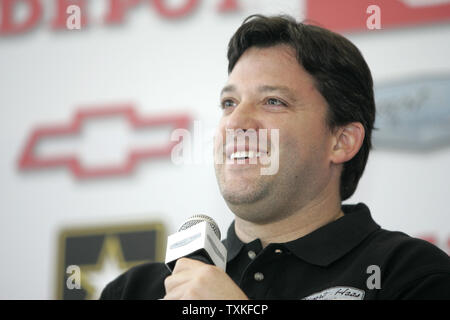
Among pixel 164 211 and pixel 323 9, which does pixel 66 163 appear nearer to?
pixel 164 211

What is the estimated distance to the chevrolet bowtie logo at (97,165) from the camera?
8.06 feet

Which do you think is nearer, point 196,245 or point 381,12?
point 196,245

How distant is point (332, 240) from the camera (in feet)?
5.44

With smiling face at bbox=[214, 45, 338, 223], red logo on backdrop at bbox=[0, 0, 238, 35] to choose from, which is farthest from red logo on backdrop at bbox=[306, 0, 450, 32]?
smiling face at bbox=[214, 45, 338, 223]

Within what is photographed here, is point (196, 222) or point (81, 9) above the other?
point (81, 9)

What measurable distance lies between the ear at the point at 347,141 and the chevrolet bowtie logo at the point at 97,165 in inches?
27.0

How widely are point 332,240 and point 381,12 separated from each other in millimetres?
949

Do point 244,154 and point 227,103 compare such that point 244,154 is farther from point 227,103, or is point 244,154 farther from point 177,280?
point 177,280

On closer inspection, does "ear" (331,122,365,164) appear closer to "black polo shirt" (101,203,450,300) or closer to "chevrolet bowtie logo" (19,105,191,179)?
"black polo shirt" (101,203,450,300)

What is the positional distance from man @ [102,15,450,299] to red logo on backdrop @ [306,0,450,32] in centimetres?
45

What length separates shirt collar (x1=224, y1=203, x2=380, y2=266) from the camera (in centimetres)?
161

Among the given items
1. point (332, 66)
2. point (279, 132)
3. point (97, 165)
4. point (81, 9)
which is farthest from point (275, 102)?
point (81, 9)

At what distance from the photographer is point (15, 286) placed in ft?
8.20
